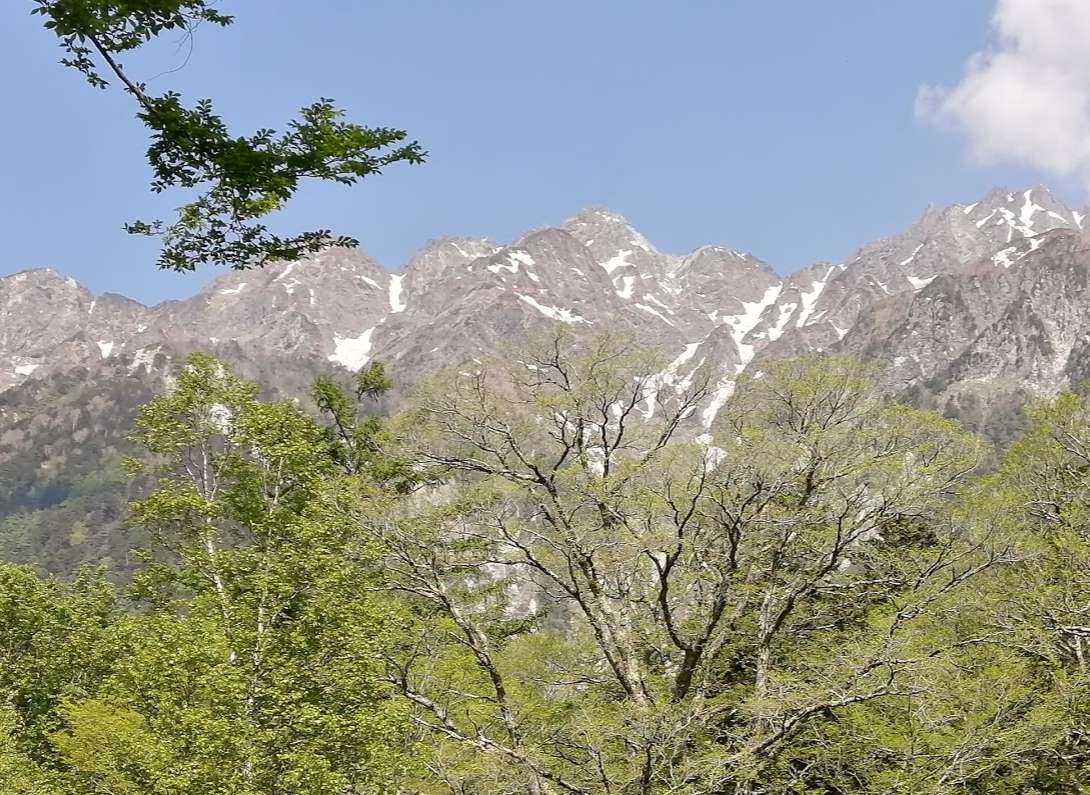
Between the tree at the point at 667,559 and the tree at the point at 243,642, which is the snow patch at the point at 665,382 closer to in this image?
the tree at the point at 667,559

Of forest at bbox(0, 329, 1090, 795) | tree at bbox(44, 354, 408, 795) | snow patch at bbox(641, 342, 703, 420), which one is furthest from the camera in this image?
snow patch at bbox(641, 342, 703, 420)

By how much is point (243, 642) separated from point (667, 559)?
311 inches

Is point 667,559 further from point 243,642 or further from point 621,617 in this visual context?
point 243,642

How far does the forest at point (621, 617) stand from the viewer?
45.3ft

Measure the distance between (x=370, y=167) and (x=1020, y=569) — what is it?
18.4 meters

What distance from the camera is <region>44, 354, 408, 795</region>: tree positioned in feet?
44.1

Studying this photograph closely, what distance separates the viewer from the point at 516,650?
19.8 meters

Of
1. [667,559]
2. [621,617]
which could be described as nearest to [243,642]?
[621,617]

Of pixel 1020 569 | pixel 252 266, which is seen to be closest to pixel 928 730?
pixel 1020 569

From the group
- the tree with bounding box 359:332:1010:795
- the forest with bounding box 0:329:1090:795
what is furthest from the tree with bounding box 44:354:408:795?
the tree with bounding box 359:332:1010:795

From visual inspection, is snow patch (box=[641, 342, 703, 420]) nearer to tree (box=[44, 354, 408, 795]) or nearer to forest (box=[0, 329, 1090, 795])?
forest (box=[0, 329, 1090, 795])

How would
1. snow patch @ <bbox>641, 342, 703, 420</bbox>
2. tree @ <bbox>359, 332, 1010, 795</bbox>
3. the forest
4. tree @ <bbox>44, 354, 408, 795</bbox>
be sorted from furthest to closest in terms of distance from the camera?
snow patch @ <bbox>641, 342, 703, 420</bbox>, tree @ <bbox>359, 332, 1010, 795</bbox>, the forest, tree @ <bbox>44, 354, 408, 795</bbox>

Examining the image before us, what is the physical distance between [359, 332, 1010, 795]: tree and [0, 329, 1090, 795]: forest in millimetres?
71

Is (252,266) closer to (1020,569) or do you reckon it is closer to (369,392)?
(1020,569)
